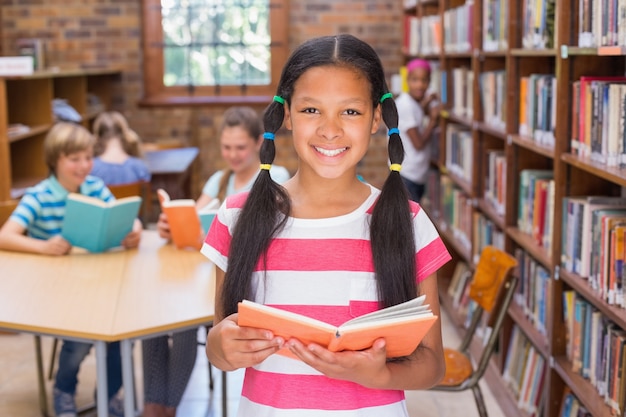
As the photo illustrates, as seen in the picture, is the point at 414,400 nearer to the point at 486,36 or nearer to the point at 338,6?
the point at 486,36

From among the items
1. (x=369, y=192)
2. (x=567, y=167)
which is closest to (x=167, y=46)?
(x=567, y=167)

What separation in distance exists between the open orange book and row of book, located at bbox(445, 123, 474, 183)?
3094mm

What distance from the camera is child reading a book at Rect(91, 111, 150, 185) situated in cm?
488

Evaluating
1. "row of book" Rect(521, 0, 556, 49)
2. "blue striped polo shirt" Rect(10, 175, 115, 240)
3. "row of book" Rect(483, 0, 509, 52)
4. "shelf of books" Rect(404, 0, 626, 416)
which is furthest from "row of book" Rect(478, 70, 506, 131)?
"blue striped polo shirt" Rect(10, 175, 115, 240)

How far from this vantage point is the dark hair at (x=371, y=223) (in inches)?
61.2

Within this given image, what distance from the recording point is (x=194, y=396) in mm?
3707

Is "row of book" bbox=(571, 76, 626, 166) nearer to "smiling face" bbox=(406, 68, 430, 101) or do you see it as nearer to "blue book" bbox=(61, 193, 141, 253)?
"blue book" bbox=(61, 193, 141, 253)

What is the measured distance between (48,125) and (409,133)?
7.17 feet

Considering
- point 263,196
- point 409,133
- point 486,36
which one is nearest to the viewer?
point 263,196

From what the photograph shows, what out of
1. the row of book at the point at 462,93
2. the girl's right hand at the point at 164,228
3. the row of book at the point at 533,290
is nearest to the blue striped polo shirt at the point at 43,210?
the girl's right hand at the point at 164,228

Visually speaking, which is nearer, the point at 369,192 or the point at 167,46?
the point at 369,192

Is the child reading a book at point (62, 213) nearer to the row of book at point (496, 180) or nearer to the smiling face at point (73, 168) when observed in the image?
the smiling face at point (73, 168)

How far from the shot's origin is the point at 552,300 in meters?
2.96

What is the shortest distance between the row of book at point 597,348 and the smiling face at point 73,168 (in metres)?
1.78
